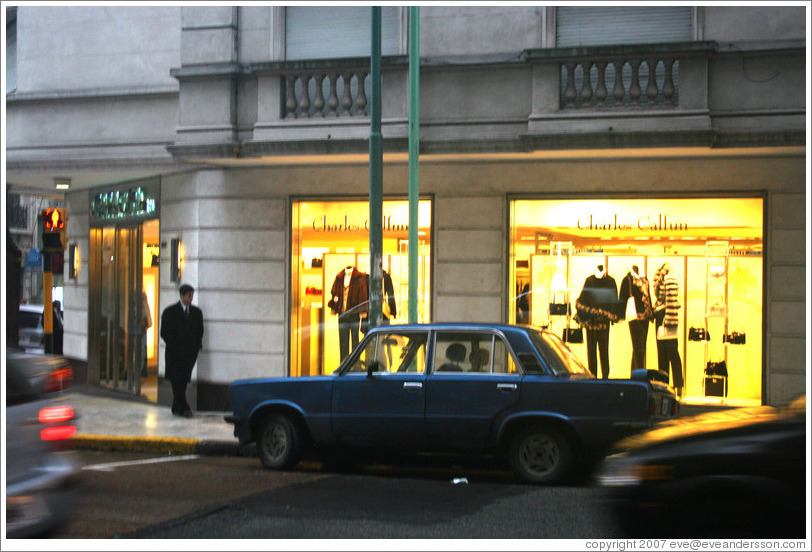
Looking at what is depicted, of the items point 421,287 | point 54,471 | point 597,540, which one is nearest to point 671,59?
point 421,287

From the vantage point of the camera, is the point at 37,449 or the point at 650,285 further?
the point at 650,285

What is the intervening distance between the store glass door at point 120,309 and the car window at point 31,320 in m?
6.79

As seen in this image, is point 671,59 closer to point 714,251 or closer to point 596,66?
point 596,66

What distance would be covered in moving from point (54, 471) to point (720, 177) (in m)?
9.37

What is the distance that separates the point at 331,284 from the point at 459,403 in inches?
218

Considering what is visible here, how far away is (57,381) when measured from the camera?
20.1 ft

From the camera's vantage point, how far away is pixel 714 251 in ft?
42.0

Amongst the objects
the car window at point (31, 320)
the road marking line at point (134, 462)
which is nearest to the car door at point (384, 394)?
the road marking line at point (134, 462)

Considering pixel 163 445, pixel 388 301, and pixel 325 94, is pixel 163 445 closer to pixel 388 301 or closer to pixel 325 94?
pixel 388 301

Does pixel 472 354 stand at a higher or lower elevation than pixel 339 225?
lower

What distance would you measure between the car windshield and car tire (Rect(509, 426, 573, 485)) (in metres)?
0.60

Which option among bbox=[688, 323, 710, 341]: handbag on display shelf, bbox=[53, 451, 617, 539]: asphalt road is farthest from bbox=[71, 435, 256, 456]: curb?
bbox=[688, 323, 710, 341]: handbag on display shelf

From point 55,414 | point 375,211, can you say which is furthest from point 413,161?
point 55,414

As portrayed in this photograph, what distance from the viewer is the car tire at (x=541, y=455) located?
863 cm
